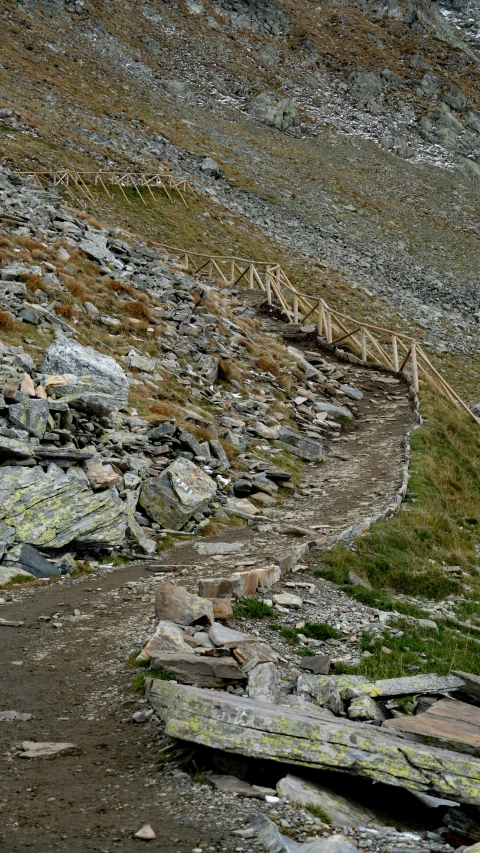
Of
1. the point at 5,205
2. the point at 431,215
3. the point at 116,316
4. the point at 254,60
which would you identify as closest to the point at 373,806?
the point at 116,316

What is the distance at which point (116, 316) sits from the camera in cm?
1889

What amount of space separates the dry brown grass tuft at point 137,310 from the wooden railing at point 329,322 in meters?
8.04

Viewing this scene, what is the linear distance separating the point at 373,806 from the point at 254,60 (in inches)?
3520

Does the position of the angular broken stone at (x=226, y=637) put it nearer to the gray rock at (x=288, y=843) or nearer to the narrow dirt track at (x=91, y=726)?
the narrow dirt track at (x=91, y=726)

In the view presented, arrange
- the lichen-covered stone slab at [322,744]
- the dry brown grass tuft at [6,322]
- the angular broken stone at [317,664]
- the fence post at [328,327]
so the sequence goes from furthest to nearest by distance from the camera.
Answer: the fence post at [328,327] < the dry brown grass tuft at [6,322] < the angular broken stone at [317,664] < the lichen-covered stone slab at [322,744]

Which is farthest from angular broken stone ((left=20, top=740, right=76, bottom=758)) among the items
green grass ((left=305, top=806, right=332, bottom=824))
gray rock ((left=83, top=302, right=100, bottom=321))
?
gray rock ((left=83, top=302, right=100, bottom=321))

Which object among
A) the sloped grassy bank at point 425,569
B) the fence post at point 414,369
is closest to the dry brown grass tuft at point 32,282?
the sloped grassy bank at point 425,569

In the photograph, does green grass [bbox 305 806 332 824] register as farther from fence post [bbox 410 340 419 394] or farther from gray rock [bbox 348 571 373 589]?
fence post [bbox 410 340 419 394]

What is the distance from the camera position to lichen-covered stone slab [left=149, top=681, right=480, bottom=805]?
177 inches

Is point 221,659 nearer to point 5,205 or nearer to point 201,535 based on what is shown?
point 201,535

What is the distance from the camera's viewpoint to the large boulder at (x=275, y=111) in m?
70.9

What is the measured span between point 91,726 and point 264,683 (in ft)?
4.70

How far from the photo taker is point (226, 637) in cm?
686

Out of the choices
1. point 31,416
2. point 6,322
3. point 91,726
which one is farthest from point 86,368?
point 91,726
